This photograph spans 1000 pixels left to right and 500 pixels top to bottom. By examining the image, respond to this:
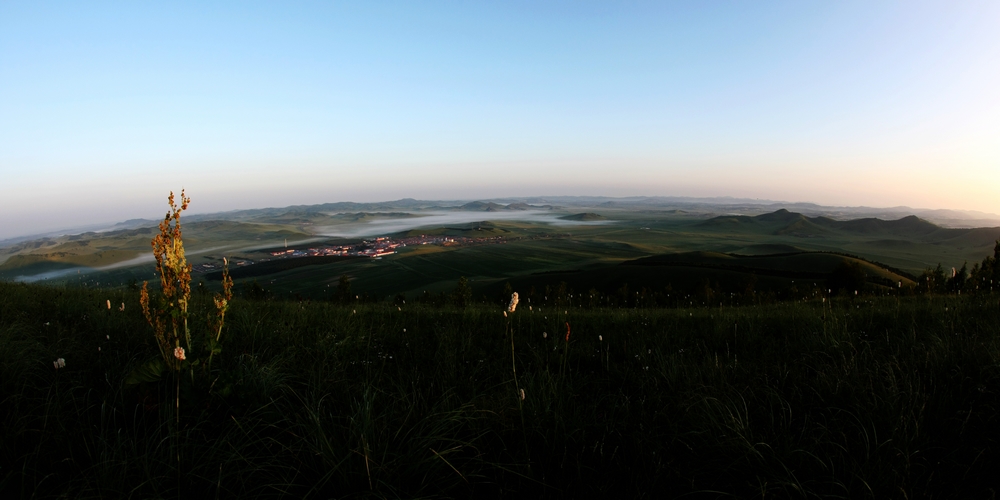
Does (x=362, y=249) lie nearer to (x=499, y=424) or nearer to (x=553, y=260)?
(x=553, y=260)

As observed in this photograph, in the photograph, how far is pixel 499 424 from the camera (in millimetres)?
3018

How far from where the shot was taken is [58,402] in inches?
118

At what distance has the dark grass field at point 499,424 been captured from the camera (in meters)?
2.32

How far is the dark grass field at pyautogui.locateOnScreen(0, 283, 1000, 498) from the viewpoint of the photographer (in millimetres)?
2320

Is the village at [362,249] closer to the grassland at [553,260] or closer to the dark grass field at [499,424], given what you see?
the grassland at [553,260]

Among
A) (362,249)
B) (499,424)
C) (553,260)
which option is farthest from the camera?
(362,249)


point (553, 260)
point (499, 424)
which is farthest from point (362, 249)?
point (499, 424)

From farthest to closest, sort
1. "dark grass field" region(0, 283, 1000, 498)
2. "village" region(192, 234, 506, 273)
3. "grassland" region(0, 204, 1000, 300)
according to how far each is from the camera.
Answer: "village" region(192, 234, 506, 273), "grassland" region(0, 204, 1000, 300), "dark grass field" region(0, 283, 1000, 498)

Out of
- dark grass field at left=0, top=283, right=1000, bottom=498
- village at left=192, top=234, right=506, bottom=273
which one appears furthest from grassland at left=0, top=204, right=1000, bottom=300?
dark grass field at left=0, top=283, right=1000, bottom=498

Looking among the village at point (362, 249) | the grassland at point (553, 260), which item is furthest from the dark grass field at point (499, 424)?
the village at point (362, 249)

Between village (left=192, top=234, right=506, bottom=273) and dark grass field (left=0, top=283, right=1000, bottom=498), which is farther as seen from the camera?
village (left=192, top=234, right=506, bottom=273)

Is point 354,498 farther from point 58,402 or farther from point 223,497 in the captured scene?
point 58,402

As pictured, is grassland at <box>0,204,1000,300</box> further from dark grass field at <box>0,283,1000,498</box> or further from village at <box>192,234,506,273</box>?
dark grass field at <box>0,283,1000,498</box>

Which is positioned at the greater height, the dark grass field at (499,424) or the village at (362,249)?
the dark grass field at (499,424)
